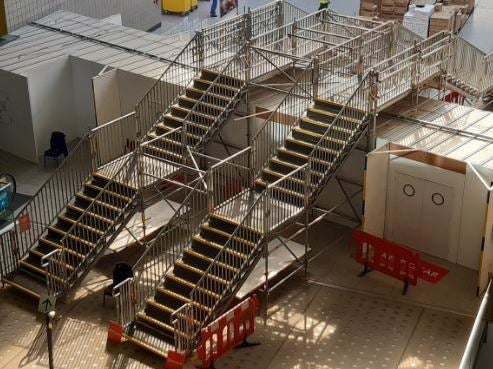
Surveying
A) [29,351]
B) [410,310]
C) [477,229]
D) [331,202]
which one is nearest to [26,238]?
[29,351]

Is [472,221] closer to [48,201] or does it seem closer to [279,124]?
[279,124]

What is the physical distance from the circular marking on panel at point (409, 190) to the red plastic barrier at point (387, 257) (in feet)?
3.84

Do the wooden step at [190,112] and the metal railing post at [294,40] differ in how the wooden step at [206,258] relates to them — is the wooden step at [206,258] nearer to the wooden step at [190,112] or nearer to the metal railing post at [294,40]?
the wooden step at [190,112]

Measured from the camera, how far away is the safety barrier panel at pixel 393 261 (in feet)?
54.8

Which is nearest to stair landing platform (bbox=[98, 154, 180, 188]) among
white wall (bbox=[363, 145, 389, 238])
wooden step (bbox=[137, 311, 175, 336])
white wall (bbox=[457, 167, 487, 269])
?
wooden step (bbox=[137, 311, 175, 336])

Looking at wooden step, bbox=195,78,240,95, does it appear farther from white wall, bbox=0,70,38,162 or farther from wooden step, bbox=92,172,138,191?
white wall, bbox=0,70,38,162

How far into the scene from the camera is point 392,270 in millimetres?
17172

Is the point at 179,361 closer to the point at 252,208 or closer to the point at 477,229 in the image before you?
the point at 252,208

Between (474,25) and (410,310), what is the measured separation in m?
17.5

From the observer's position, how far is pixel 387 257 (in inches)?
677

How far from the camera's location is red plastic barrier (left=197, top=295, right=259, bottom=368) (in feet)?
48.3

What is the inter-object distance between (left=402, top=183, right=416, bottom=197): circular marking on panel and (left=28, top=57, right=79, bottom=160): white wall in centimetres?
967

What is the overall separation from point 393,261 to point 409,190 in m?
1.68

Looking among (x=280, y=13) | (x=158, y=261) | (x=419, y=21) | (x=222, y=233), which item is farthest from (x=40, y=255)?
(x=419, y=21)
